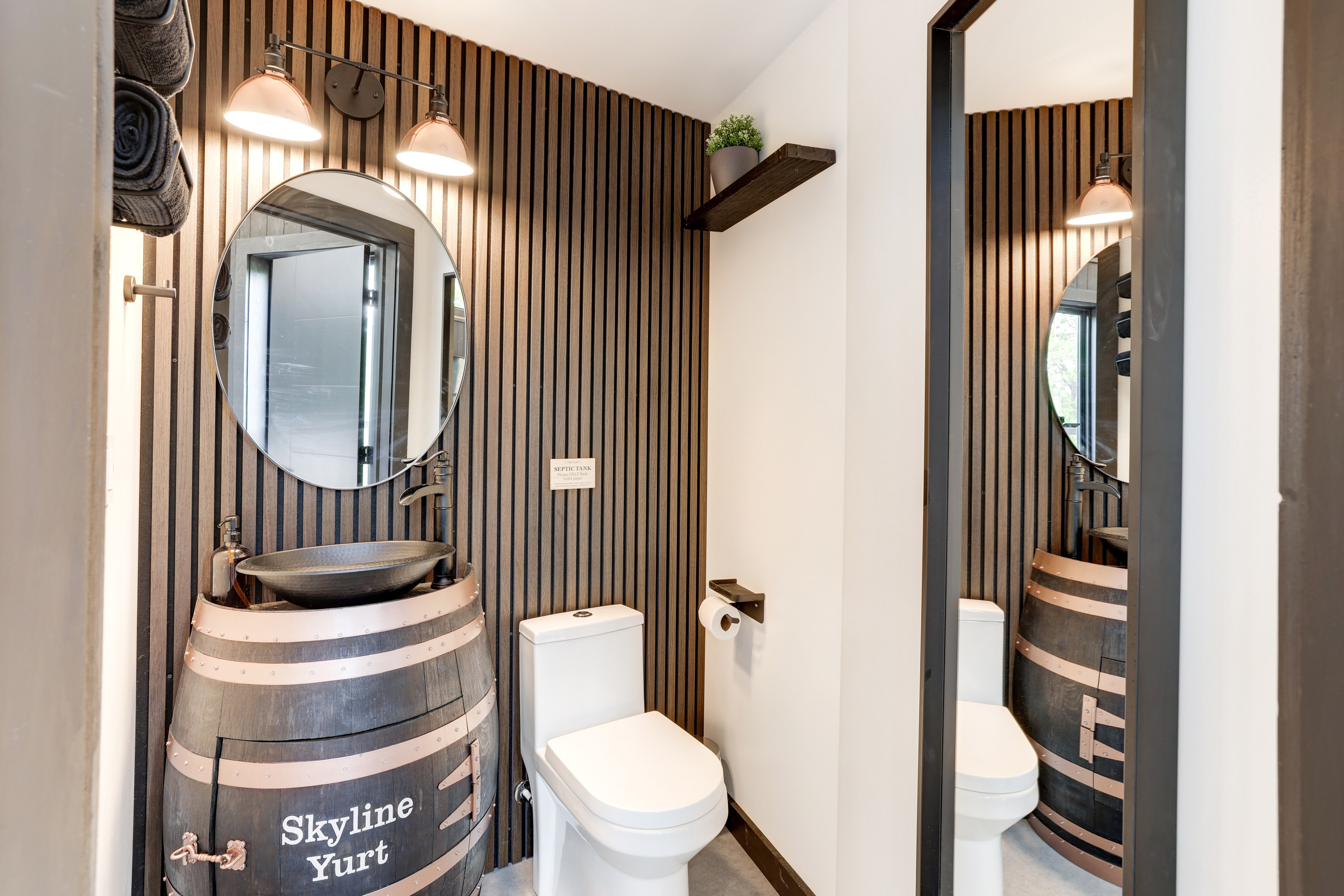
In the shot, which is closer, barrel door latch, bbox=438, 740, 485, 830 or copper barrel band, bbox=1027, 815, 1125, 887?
copper barrel band, bbox=1027, 815, 1125, 887

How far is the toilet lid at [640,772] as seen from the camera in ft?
4.89

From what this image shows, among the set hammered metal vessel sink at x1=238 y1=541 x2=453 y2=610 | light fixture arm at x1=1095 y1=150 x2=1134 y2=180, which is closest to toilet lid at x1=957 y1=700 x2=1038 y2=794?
light fixture arm at x1=1095 y1=150 x2=1134 y2=180

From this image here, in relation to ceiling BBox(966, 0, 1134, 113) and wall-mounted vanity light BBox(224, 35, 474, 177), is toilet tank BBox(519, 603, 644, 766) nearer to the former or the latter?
wall-mounted vanity light BBox(224, 35, 474, 177)

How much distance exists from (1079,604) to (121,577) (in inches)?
64.4

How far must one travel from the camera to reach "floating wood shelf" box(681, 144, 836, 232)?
1612mm

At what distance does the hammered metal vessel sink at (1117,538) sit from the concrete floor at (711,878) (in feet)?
5.21

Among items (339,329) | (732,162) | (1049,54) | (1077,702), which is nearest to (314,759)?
(339,329)

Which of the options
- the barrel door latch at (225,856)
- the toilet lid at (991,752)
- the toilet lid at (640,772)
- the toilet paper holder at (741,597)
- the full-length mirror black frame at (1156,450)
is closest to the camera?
the full-length mirror black frame at (1156,450)

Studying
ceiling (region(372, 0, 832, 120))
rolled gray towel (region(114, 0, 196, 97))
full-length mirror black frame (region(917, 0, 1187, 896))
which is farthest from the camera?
ceiling (region(372, 0, 832, 120))

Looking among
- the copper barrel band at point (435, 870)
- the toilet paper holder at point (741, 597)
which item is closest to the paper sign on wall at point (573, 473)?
the toilet paper holder at point (741, 597)

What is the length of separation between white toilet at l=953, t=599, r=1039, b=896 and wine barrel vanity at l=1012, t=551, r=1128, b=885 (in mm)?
50

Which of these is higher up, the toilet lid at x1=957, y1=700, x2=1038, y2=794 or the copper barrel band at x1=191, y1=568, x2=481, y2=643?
the copper barrel band at x1=191, y1=568, x2=481, y2=643

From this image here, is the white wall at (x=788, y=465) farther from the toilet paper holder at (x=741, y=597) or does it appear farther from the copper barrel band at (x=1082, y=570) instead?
the copper barrel band at (x=1082, y=570)

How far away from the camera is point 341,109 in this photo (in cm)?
170
